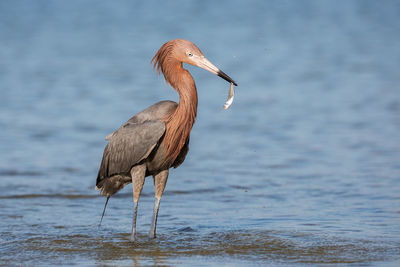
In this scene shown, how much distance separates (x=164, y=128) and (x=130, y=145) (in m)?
0.42

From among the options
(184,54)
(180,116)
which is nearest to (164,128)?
(180,116)

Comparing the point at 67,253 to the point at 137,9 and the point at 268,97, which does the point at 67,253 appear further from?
the point at 137,9

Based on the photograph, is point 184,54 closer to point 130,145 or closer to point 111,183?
point 130,145

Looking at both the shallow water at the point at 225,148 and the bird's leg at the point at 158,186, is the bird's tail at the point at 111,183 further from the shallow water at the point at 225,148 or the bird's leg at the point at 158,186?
the shallow water at the point at 225,148

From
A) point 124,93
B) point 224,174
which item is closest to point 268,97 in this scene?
point 124,93

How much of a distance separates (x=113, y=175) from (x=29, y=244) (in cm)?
115

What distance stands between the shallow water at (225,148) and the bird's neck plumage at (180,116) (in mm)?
990

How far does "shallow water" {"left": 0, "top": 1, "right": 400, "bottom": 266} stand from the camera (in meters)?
7.62

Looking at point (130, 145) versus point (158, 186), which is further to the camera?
point (158, 186)

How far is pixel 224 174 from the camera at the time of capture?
11.1 m

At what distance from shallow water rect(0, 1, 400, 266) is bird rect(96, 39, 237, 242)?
0.79m

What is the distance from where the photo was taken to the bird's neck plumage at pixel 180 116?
7578 millimetres

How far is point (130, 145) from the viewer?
7.67 meters

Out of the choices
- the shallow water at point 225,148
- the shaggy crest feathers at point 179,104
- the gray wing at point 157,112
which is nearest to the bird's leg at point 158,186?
the shallow water at point 225,148
